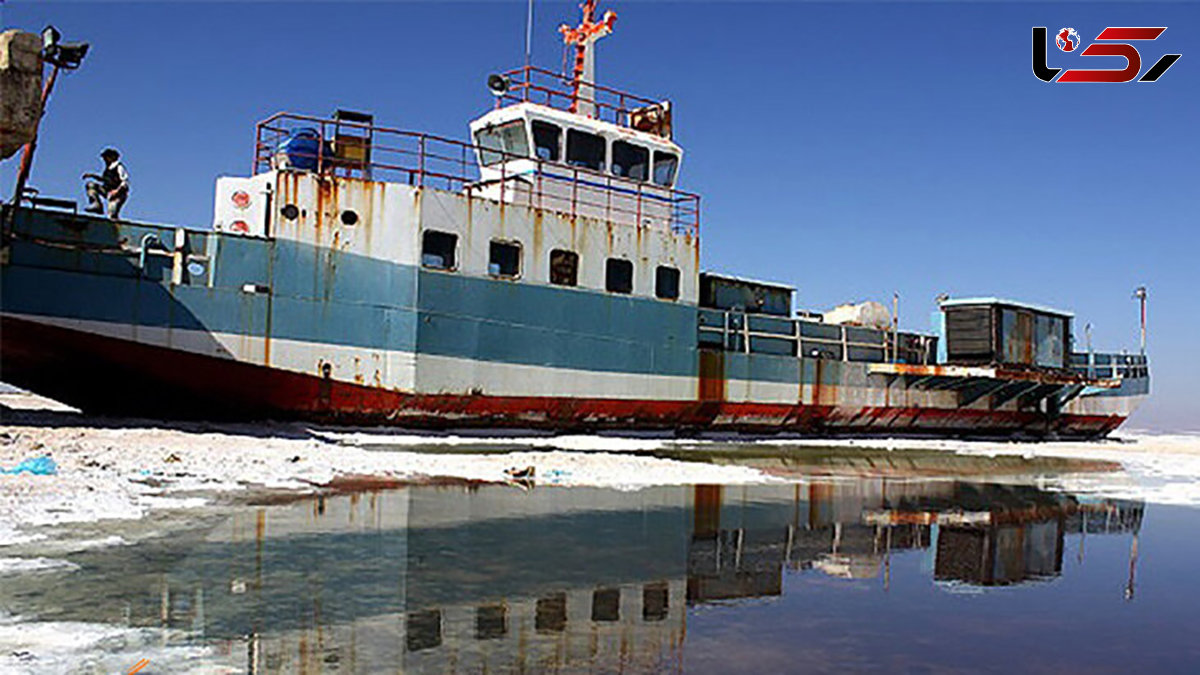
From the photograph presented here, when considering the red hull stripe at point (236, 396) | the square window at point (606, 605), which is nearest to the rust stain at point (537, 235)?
the red hull stripe at point (236, 396)

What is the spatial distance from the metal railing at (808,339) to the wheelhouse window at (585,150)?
177 inches

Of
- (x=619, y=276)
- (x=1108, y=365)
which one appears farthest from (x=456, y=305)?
(x=1108, y=365)

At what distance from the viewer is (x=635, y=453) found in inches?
628

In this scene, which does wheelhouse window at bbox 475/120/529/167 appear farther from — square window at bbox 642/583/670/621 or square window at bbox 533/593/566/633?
square window at bbox 533/593/566/633

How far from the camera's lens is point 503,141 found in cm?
2138

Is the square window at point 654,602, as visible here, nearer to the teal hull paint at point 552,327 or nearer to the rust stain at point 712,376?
the teal hull paint at point 552,327

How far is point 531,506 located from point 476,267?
1035 cm

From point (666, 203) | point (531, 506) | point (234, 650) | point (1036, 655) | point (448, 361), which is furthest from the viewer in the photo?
point (666, 203)

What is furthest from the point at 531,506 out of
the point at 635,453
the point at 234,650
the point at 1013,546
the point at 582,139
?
the point at 582,139

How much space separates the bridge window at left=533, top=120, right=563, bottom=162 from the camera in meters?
20.9

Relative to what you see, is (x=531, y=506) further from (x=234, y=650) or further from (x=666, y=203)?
(x=666, y=203)

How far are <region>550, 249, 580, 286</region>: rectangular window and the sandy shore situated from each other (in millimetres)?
3516

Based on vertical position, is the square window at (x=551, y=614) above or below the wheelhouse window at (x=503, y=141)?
below

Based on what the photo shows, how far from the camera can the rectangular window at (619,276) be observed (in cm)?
2094
